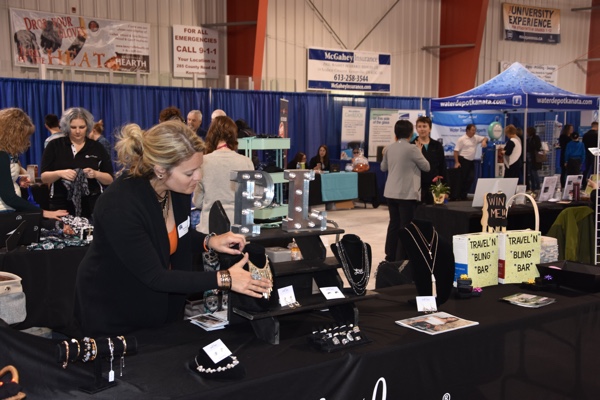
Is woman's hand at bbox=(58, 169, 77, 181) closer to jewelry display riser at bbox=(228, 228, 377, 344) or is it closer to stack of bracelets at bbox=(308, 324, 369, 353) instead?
jewelry display riser at bbox=(228, 228, 377, 344)

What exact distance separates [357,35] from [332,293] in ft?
37.5

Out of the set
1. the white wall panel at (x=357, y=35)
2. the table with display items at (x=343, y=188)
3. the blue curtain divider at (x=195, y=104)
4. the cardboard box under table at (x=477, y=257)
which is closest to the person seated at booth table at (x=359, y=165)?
the table with display items at (x=343, y=188)

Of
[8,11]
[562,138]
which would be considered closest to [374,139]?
[562,138]

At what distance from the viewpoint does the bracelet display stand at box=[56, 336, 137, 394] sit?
60.8 inches

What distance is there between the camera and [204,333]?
200 cm

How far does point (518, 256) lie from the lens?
108 inches

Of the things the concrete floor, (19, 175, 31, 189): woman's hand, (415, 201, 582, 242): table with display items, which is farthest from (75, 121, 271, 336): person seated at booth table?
the concrete floor

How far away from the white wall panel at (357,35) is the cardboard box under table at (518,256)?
860cm

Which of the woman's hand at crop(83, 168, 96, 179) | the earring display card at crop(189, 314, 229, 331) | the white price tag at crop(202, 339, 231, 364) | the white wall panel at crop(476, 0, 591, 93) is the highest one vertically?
the white wall panel at crop(476, 0, 591, 93)

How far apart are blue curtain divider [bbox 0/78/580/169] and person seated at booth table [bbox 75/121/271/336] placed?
657 centimetres

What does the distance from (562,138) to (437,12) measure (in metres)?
3.88

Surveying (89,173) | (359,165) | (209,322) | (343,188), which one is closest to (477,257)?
(209,322)

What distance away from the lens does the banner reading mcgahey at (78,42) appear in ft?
29.5

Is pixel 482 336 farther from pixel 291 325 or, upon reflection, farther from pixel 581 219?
pixel 581 219
